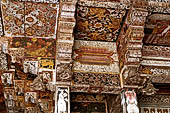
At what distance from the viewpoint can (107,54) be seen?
433 cm

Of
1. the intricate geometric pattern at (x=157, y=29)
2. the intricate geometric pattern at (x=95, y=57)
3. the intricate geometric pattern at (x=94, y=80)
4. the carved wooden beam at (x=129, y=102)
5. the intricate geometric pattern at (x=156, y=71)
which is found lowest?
the carved wooden beam at (x=129, y=102)

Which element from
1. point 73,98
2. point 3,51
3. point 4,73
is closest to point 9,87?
point 4,73

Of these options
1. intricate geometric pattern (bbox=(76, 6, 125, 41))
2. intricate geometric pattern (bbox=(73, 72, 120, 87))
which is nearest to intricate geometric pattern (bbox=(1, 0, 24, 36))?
intricate geometric pattern (bbox=(76, 6, 125, 41))

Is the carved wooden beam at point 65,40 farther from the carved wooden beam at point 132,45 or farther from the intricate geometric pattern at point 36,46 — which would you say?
the carved wooden beam at point 132,45

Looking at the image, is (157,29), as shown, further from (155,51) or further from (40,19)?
(40,19)

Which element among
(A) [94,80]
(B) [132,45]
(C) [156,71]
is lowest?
(A) [94,80]

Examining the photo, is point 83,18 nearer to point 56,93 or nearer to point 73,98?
point 56,93

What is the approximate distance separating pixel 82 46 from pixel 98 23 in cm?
53

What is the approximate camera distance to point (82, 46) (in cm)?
432

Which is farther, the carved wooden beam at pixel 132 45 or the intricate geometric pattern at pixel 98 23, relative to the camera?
the intricate geometric pattern at pixel 98 23

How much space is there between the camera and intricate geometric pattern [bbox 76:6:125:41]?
3801 millimetres

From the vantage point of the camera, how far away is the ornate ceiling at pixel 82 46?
12.1ft

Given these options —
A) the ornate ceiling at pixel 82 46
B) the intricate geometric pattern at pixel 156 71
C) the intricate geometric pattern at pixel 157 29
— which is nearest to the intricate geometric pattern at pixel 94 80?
the ornate ceiling at pixel 82 46

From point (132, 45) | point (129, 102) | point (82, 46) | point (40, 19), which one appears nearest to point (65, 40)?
point (40, 19)
